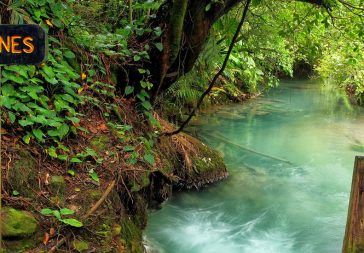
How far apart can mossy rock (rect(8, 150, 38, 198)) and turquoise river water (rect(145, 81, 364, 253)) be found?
8.25 ft

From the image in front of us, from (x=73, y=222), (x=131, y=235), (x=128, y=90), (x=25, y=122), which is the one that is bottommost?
(x=131, y=235)

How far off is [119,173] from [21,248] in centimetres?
148

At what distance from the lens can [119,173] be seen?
179 inches

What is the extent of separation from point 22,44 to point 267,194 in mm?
6398

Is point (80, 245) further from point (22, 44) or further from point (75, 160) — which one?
point (22, 44)

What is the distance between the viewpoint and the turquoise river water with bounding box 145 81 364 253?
6352 millimetres

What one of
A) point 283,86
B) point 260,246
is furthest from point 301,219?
point 283,86

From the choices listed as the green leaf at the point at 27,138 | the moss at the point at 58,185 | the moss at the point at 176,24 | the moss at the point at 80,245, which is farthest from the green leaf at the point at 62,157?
the moss at the point at 176,24

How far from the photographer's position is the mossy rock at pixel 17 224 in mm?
3234

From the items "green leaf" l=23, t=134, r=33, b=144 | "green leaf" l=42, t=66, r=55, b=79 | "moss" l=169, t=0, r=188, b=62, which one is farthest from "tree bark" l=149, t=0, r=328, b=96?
"green leaf" l=23, t=134, r=33, b=144

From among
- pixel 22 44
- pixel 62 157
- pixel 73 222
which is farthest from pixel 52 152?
pixel 22 44

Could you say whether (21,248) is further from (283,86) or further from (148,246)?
(283,86)

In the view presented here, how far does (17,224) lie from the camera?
130 inches

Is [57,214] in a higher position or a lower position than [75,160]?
lower
